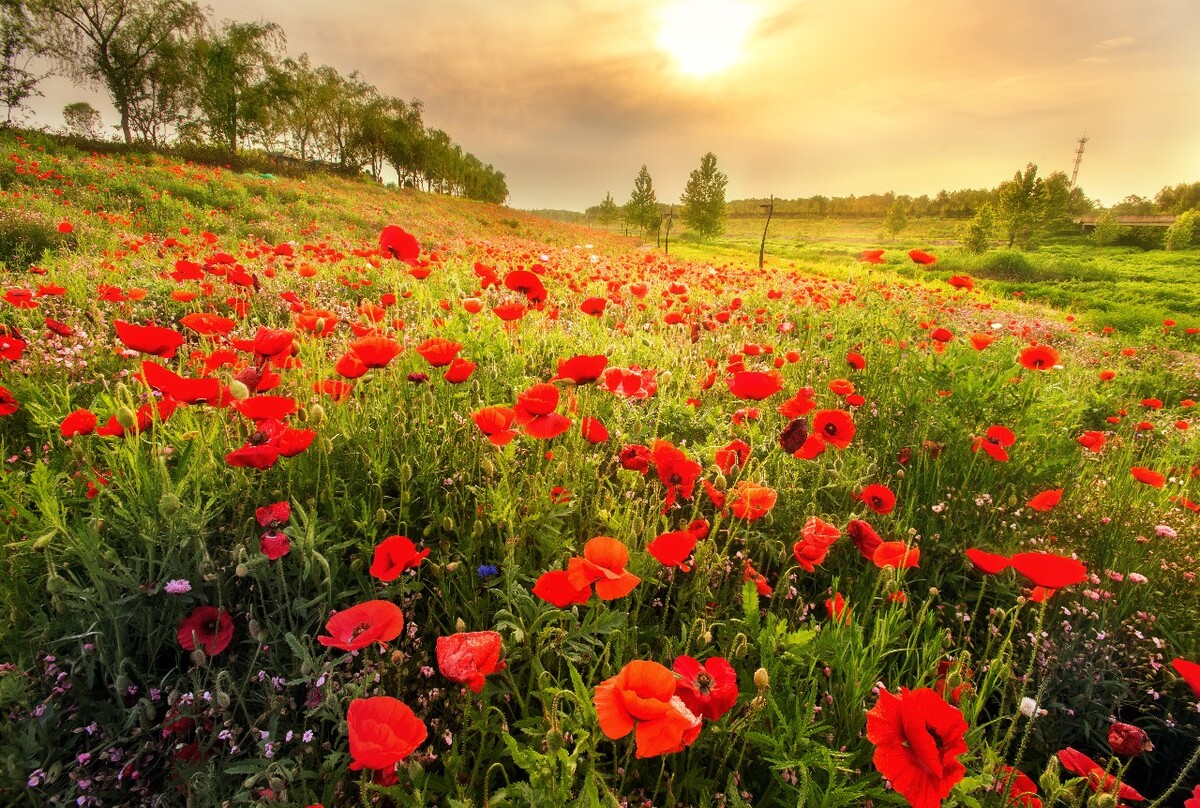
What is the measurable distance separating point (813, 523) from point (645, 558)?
0.57 meters

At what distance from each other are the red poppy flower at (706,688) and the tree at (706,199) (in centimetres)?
5537

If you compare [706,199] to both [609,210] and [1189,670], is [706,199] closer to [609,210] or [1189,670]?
[609,210]

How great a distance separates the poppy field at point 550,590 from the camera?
44.8 inches

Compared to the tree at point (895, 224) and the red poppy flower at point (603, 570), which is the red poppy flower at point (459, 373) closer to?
the red poppy flower at point (603, 570)

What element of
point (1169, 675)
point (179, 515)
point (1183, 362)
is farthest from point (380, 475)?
point (1183, 362)

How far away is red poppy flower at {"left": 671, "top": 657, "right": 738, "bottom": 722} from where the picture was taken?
1.09 metres

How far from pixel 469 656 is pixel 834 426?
1646mm

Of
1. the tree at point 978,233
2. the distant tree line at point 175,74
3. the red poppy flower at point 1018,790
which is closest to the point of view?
the red poppy flower at point 1018,790

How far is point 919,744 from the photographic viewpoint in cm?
97

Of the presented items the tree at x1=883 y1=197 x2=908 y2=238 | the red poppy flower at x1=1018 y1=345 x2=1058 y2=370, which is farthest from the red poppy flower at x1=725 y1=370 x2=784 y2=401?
the tree at x1=883 y1=197 x2=908 y2=238

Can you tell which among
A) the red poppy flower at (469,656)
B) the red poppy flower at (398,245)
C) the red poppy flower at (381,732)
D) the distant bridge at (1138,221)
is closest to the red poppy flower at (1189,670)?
the red poppy flower at (469,656)

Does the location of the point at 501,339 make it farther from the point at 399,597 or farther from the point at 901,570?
the point at 901,570

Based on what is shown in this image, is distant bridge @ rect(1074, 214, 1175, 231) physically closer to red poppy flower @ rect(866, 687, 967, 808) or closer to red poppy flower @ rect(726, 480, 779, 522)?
red poppy flower @ rect(726, 480, 779, 522)

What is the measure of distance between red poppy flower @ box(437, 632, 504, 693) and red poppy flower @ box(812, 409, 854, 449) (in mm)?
1489
